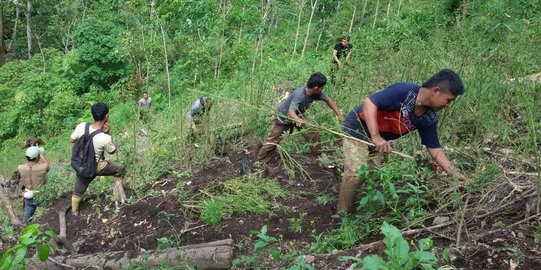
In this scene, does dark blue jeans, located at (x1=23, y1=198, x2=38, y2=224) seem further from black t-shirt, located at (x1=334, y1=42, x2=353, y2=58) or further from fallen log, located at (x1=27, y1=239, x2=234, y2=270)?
black t-shirt, located at (x1=334, y1=42, x2=353, y2=58)

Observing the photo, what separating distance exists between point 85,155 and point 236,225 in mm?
1785

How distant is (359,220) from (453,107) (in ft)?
4.63

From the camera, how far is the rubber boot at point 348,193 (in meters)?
3.80

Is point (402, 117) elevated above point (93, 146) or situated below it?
above

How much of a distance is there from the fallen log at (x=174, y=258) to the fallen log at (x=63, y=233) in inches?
15.3

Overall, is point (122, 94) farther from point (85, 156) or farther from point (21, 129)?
point (85, 156)

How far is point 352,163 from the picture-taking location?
12.3 feet

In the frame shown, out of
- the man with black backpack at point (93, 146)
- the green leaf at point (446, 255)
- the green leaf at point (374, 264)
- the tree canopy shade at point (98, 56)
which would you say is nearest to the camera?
the green leaf at point (374, 264)

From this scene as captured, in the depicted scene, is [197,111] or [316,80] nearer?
[316,80]

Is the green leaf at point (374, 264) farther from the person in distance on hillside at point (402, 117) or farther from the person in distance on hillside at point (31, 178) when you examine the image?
the person in distance on hillside at point (31, 178)

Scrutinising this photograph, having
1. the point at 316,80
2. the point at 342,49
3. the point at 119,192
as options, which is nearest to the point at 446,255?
the point at 316,80

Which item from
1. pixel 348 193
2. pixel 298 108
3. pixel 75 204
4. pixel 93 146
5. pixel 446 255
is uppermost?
pixel 298 108

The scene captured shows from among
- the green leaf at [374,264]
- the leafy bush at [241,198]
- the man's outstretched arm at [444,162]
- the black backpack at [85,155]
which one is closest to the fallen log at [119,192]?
the black backpack at [85,155]

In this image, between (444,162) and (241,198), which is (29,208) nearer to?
(241,198)
